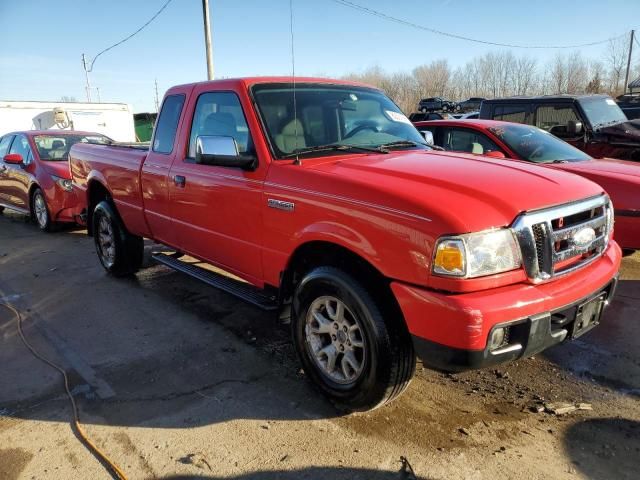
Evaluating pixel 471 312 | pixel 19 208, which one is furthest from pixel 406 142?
pixel 19 208

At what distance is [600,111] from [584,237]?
594cm

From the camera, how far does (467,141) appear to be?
20.6ft

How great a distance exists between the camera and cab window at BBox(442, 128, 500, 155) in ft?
19.9

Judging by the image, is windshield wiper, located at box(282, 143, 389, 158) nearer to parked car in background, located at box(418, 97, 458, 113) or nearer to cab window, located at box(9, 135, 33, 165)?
cab window, located at box(9, 135, 33, 165)

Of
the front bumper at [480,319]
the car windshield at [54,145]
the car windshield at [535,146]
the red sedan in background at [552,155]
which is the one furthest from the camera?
the car windshield at [54,145]

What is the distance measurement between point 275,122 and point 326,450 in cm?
215

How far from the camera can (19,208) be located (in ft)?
31.4

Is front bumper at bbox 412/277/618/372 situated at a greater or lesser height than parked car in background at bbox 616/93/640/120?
lesser

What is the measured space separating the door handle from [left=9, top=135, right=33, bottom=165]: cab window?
6.08 metres

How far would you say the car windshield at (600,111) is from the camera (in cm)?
739

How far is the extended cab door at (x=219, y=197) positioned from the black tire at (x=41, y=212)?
16.9 feet

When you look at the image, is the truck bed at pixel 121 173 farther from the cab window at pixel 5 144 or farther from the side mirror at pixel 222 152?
the cab window at pixel 5 144

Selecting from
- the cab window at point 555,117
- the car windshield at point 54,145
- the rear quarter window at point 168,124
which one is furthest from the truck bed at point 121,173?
the cab window at point 555,117

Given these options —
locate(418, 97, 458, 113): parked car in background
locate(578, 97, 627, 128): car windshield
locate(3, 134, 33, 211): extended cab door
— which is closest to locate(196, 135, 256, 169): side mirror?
locate(578, 97, 627, 128): car windshield
